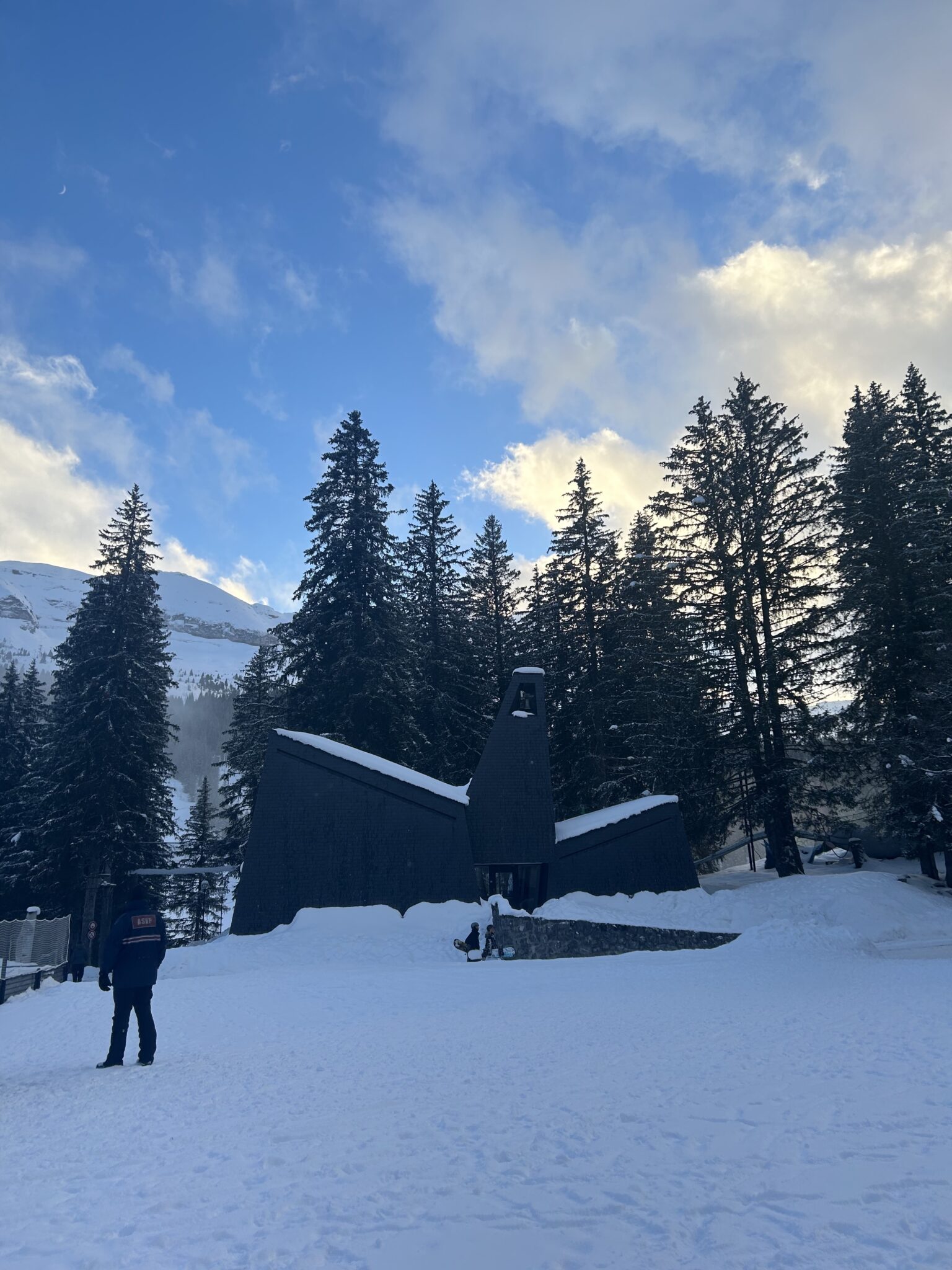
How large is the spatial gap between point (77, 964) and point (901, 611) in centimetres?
2810

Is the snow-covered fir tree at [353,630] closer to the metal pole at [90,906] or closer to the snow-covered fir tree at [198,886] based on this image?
the metal pole at [90,906]

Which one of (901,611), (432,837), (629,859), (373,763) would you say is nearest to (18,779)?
(373,763)

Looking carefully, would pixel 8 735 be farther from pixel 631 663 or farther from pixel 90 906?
pixel 631 663

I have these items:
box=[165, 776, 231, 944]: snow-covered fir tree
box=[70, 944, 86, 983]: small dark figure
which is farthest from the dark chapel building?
box=[165, 776, 231, 944]: snow-covered fir tree

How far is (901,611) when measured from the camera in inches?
1045

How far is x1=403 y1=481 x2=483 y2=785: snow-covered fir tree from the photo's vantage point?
36.2 metres

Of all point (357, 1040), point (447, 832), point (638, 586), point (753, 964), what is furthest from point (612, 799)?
point (357, 1040)

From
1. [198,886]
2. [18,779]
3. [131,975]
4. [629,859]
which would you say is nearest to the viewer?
[131,975]

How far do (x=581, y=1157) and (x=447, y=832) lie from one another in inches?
741

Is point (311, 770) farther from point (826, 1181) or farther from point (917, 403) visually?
point (917, 403)

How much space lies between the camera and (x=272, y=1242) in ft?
11.3

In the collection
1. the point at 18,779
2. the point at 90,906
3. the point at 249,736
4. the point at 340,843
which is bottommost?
the point at 90,906

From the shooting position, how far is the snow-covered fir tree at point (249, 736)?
35.3 metres

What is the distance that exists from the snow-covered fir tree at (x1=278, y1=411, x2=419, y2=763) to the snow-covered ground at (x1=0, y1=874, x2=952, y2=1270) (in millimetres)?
20022
